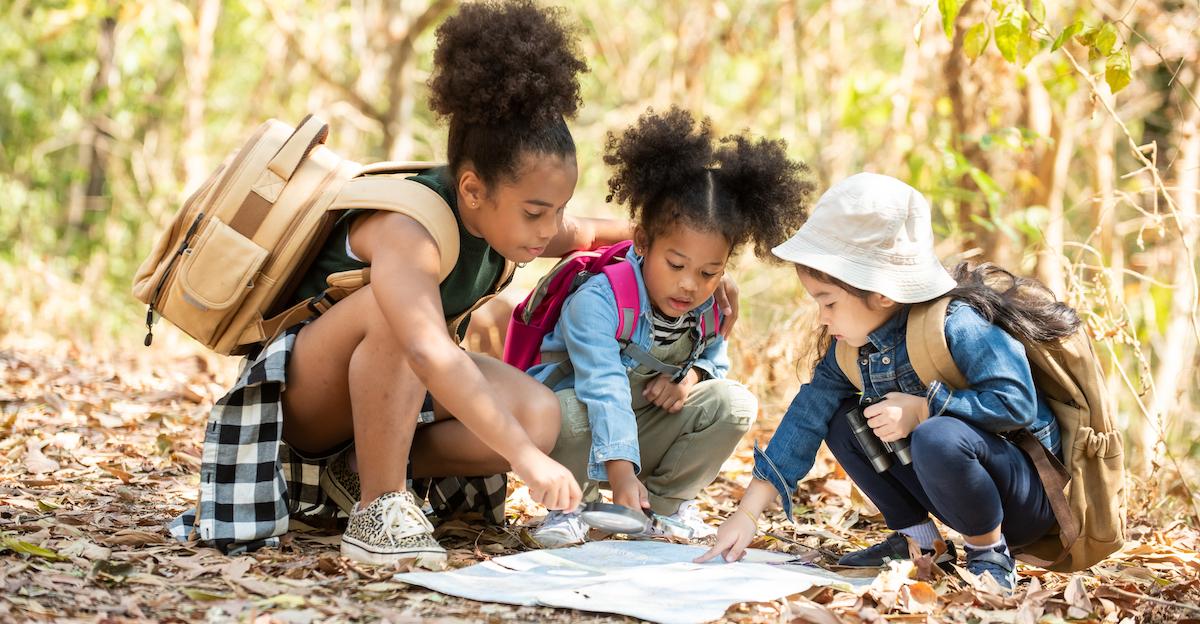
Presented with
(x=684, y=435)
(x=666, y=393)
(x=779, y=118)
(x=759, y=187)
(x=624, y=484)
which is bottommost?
(x=624, y=484)

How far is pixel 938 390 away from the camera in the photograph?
2520mm

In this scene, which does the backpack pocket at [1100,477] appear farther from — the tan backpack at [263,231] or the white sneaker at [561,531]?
the tan backpack at [263,231]

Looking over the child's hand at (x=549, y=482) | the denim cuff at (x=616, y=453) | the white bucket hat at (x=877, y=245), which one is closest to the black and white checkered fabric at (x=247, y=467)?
the child's hand at (x=549, y=482)

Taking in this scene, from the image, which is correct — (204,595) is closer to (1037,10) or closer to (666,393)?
(666,393)

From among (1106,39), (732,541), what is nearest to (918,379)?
(732,541)

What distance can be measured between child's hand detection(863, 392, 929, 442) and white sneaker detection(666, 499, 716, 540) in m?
0.79

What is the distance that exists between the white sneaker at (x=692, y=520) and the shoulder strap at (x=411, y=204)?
105cm

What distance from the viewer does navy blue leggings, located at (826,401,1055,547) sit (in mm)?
2426

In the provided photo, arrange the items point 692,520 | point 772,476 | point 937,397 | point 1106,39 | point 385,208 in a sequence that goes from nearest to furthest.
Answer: point 937,397, point 385,208, point 772,476, point 1106,39, point 692,520

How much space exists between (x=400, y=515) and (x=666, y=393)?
0.93 m

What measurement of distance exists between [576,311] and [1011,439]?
1.16 m

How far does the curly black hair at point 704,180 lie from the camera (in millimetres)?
3109

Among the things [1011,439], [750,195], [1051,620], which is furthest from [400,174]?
[1051,620]

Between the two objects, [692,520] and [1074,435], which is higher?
[1074,435]
